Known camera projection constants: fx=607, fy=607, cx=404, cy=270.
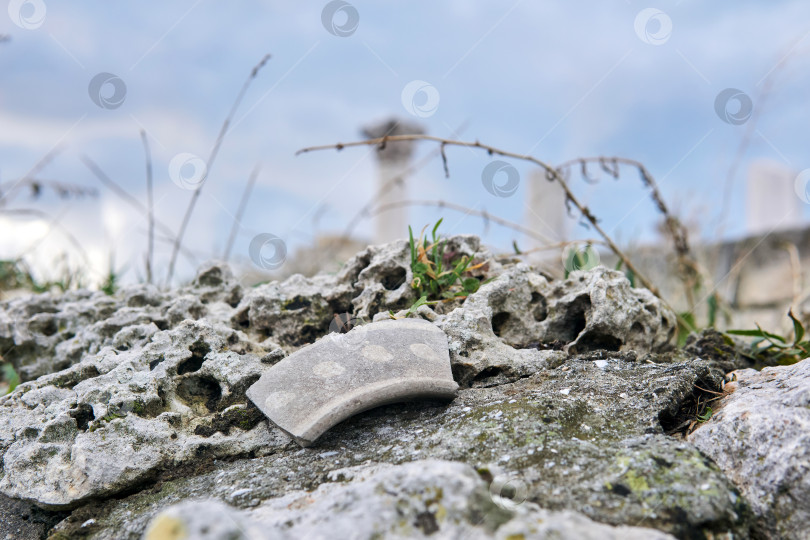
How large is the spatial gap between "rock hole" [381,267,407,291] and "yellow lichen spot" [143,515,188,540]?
188 cm

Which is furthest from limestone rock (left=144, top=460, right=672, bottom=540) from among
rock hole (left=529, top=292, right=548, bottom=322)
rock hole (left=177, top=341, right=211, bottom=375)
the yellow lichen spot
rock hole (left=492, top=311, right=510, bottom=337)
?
rock hole (left=529, top=292, right=548, bottom=322)

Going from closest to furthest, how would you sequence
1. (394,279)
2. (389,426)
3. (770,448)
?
→ (770,448)
(389,426)
(394,279)

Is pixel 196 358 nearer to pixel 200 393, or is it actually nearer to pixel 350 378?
pixel 200 393

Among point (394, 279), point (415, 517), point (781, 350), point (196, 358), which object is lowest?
point (781, 350)

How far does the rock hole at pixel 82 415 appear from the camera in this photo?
2369 mm

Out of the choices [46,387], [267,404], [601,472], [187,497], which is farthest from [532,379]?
[46,387]

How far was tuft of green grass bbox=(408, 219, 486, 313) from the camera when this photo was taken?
9.57 ft

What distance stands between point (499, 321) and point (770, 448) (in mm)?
1318

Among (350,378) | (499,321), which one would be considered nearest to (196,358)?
(350,378)

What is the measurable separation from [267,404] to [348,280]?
1.09 m

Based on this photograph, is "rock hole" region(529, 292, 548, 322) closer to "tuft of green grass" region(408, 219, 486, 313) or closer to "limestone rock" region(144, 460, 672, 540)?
"tuft of green grass" region(408, 219, 486, 313)

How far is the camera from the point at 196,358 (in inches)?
103

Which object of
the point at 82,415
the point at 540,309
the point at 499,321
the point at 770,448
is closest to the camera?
the point at 770,448

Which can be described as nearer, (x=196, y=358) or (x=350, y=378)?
(x=350, y=378)
